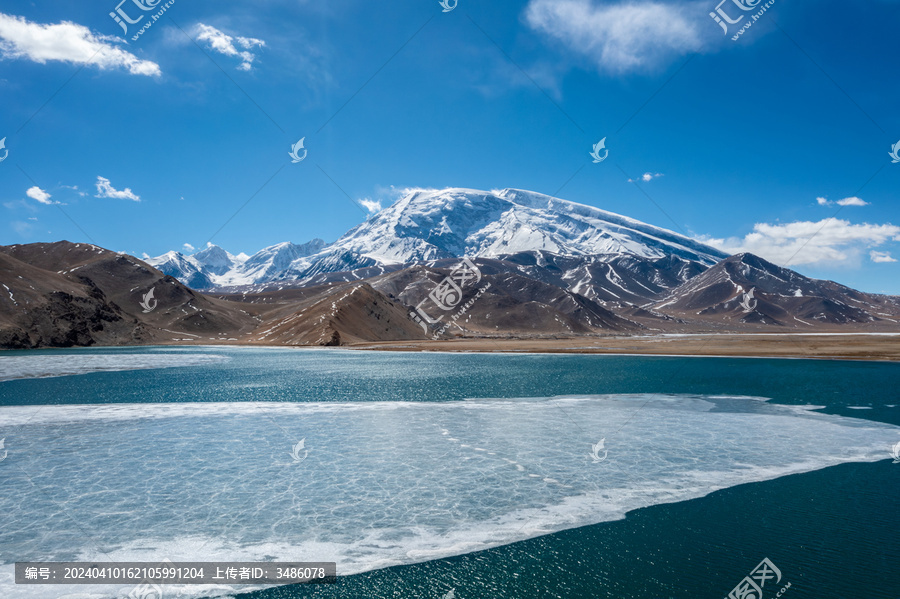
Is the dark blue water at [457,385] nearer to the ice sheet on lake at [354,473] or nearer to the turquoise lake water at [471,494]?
the turquoise lake water at [471,494]

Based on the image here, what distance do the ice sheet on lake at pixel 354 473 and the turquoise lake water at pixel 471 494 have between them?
114mm

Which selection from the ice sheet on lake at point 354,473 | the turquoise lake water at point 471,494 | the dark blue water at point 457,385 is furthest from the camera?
the dark blue water at point 457,385

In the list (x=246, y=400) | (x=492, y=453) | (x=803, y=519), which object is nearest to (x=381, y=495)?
(x=492, y=453)

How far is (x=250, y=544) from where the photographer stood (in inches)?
563

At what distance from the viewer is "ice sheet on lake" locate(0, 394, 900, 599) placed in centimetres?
1459

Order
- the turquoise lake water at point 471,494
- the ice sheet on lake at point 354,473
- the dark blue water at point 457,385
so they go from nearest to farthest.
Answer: the turquoise lake water at point 471,494 < the ice sheet on lake at point 354,473 < the dark blue water at point 457,385

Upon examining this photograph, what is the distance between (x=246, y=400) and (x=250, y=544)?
104 ft

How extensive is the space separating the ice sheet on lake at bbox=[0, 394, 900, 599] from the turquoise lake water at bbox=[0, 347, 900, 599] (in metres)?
0.11

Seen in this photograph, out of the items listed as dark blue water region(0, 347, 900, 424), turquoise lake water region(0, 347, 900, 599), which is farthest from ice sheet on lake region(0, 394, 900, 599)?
dark blue water region(0, 347, 900, 424)

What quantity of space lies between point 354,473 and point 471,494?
559cm

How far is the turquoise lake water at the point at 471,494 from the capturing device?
1300 centimetres

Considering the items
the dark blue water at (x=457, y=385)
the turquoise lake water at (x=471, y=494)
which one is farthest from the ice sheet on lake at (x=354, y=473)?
the dark blue water at (x=457, y=385)

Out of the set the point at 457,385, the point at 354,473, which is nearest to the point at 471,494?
the point at 354,473

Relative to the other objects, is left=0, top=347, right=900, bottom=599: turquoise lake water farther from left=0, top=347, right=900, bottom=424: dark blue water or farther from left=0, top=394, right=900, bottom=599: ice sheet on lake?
left=0, top=347, right=900, bottom=424: dark blue water
